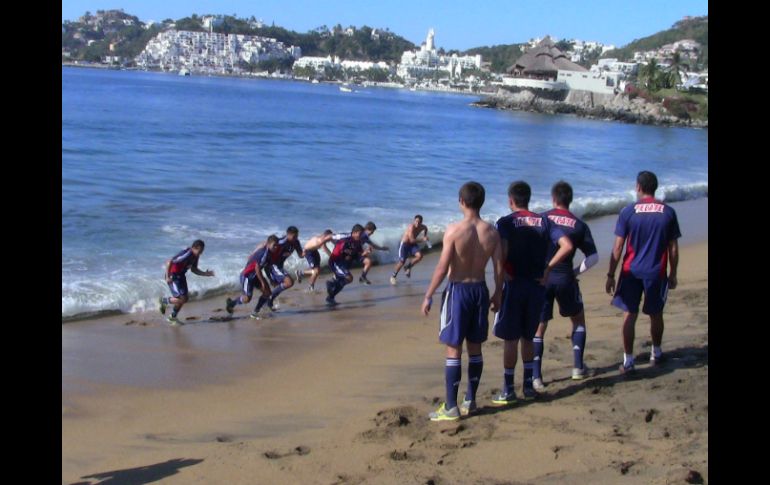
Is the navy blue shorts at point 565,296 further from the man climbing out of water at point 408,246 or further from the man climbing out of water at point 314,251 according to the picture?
the man climbing out of water at point 408,246

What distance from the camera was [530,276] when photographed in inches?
237

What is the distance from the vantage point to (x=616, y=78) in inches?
4181

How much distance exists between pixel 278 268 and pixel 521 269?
6.02 metres

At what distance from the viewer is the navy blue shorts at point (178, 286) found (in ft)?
34.7

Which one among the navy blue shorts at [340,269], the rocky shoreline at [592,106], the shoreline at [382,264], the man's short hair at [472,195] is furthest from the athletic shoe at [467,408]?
the rocky shoreline at [592,106]

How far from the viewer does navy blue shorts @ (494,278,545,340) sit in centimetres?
604

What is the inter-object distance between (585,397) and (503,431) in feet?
3.31

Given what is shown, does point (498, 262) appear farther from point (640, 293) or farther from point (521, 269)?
point (640, 293)

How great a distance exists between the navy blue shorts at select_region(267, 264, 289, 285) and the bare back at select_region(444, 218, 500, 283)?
5.97 m

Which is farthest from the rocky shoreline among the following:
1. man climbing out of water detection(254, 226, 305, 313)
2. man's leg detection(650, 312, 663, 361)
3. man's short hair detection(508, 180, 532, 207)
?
man's short hair detection(508, 180, 532, 207)

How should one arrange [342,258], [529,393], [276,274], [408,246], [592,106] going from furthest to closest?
[592,106] < [408,246] < [342,258] < [276,274] < [529,393]

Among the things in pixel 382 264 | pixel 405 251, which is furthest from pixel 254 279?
pixel 382 264

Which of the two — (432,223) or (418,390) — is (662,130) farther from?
(418,390)
